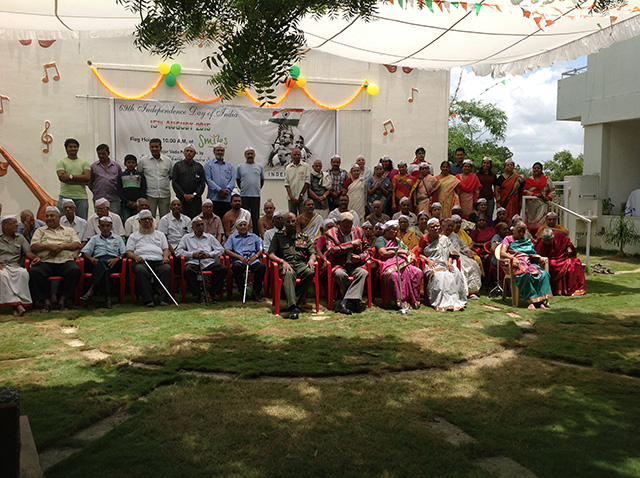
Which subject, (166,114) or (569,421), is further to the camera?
(166,114)

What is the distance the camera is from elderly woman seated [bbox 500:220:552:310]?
682 cm

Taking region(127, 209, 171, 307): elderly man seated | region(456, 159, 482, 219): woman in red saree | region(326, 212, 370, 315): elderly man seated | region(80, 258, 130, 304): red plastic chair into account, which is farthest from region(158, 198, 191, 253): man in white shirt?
region(456, 159, 482, 219): woman in red saree

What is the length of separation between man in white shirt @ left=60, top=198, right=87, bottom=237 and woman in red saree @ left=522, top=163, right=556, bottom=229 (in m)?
6.50

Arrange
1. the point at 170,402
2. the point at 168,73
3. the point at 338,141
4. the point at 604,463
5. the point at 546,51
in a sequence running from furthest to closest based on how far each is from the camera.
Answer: the point at 338,141, the point at 168,73, the point at 546,51, the point at 170,402, the point at 604,463

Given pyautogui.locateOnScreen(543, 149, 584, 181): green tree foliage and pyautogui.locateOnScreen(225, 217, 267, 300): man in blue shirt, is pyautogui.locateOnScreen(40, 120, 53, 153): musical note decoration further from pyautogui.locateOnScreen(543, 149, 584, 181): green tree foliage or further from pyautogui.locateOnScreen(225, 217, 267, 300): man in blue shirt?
pyautogui.locateOnScreen(543, 149, 584, 181): green tree foliage

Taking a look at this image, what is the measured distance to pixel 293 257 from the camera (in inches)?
260

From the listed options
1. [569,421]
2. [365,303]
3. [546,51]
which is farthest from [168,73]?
[569,421]

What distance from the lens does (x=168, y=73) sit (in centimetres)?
903

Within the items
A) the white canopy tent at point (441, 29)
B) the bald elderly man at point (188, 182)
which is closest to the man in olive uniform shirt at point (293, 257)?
the bald elderly man at point (188, 182)

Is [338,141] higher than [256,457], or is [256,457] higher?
[338,141]

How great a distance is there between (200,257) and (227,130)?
3.23 meters

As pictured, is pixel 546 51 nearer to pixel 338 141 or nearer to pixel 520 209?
pixel 520 209

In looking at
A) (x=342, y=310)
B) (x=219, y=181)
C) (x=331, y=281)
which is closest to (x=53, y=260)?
(x=219, y=181)

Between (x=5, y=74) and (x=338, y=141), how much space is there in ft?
17.4
